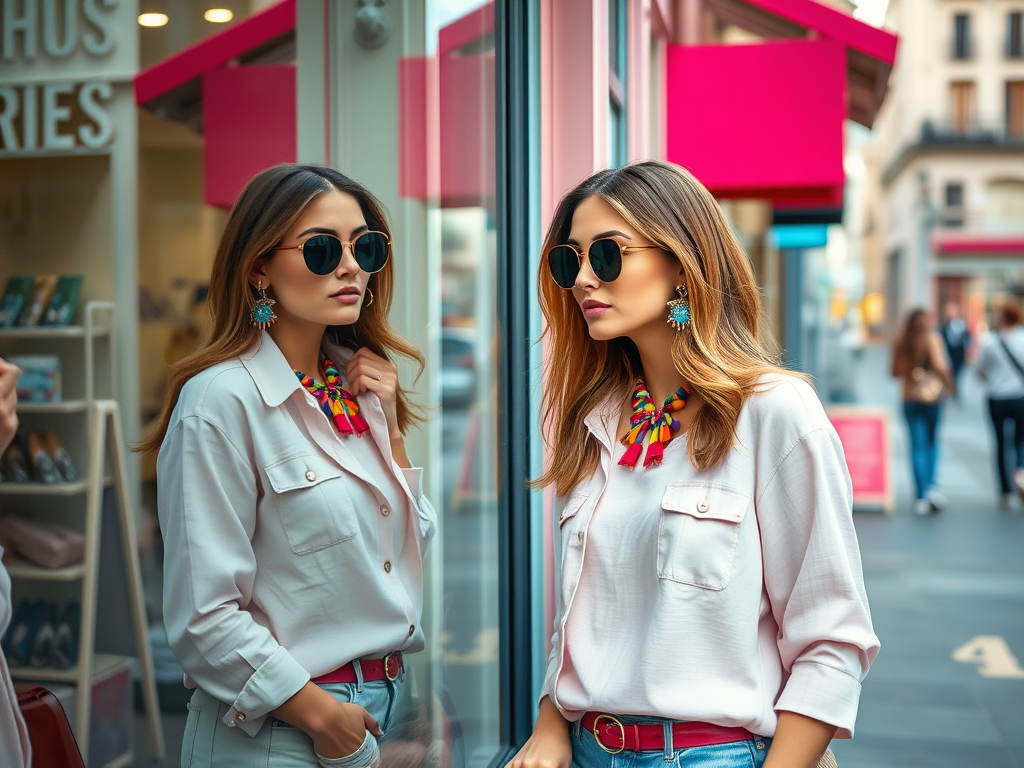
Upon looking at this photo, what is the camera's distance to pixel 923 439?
10.3 m

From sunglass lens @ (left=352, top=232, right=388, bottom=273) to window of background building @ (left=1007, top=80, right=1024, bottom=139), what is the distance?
174ft

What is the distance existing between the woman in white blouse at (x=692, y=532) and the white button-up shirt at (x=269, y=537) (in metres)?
0.39

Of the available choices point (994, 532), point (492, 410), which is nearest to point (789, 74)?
point (492, 410)

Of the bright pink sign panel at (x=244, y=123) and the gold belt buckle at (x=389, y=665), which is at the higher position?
the bright pink sign panel at (x=244, y=123)

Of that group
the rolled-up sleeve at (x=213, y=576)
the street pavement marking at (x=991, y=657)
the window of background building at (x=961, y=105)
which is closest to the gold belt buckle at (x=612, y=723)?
the rolled-up sleeve at (x=213, y=576)

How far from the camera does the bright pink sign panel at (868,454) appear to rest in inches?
400

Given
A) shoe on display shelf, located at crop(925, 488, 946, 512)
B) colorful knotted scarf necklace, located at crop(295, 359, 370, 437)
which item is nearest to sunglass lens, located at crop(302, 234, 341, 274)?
colorful knotted scarf necklace, located at crop(295, 359, 370, 437)

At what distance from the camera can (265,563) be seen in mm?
1911

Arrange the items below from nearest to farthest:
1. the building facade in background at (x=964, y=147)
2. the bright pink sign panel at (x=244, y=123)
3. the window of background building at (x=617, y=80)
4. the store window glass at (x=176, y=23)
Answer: the bright pink sign panel at (x=244, y=123) → the store window glass at (x=176, y=23) → the window of background building at (x=617, y=80) → the building facade in background at (x=964, y=147)

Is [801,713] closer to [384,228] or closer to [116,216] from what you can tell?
[384,228]

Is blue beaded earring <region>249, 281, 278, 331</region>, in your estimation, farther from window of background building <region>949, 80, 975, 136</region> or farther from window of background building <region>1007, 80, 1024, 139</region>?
window of background building <region>1007, 80, 1024, 139</region>

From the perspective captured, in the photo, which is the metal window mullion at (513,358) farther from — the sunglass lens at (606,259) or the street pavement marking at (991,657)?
the street pavement marking at (991,657)

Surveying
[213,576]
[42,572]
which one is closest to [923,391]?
[42,572]

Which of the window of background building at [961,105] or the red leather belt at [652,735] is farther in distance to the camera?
the window of background building at [961,105]
